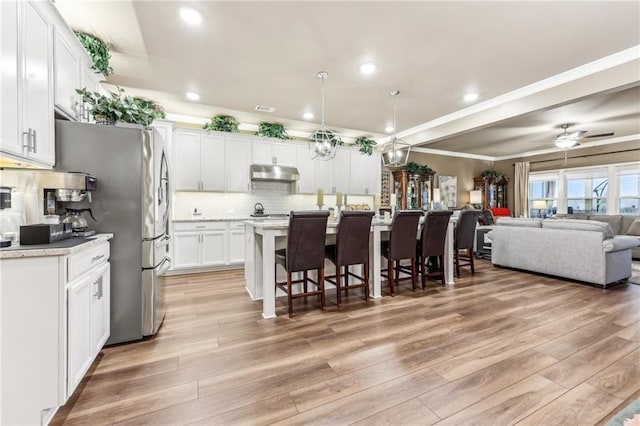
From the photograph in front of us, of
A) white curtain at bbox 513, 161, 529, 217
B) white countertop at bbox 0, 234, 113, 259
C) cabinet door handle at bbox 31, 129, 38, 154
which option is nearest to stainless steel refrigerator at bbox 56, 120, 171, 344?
cabinet door handle at bbox 31, 129, 38, 154

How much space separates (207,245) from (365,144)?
4149 mm

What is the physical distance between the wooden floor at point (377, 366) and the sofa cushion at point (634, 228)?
400 centimetres

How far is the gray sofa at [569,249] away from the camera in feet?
12.5

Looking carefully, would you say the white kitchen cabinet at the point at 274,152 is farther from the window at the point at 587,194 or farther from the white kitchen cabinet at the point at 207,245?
the window at the point at 587,194

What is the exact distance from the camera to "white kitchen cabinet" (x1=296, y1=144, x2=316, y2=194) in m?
5.92

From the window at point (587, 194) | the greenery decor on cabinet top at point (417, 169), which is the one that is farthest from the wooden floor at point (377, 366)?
the window at point (587, 194)

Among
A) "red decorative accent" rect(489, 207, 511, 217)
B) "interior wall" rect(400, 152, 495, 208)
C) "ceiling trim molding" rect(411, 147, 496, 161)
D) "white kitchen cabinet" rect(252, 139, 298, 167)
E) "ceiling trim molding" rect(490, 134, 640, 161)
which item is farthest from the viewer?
"red decorative accent" rect(489, 207, 511, 217)

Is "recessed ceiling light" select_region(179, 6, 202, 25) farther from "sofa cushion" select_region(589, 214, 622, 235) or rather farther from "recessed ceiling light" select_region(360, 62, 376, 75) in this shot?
"sofa cushion" select_region(589, 214, 622, 235)

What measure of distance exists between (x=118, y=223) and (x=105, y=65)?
1930 mm

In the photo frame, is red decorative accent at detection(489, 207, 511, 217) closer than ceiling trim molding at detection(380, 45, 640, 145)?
No

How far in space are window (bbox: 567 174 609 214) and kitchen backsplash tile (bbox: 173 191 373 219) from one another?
6.87 meters

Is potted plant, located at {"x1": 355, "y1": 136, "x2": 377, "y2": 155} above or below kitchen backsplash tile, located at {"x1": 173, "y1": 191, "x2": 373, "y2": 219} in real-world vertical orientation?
above

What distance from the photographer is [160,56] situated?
10.6 ft

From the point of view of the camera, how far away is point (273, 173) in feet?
17.8
